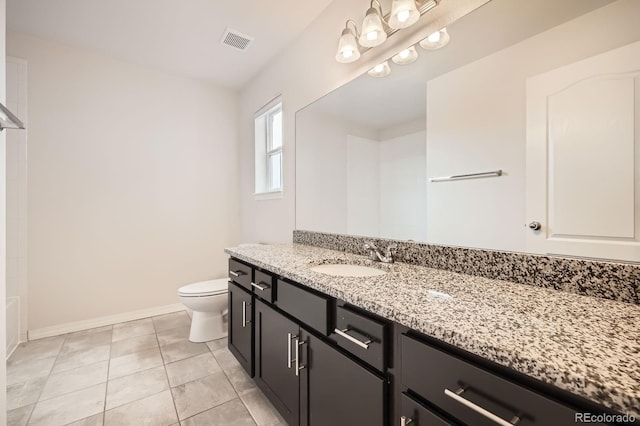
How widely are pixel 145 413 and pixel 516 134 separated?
218cm

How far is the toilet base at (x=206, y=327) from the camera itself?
2.26 m

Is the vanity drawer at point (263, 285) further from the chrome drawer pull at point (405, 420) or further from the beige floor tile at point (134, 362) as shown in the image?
the beige floor tile at point (134, 362)

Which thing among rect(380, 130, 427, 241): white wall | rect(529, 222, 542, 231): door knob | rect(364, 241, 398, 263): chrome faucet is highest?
rect(380, 130, 427, 241): white wall

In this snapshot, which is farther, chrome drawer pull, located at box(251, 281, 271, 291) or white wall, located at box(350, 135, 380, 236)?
white wall, located at box(350, 135, 380, 236)

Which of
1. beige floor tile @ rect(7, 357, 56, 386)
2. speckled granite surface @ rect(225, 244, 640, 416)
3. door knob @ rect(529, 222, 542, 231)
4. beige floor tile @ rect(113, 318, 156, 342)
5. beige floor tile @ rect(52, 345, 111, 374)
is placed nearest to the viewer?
speckled granite surface @ rect(225, 244, 640, 416)

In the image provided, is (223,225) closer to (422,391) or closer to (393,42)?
(393,42)

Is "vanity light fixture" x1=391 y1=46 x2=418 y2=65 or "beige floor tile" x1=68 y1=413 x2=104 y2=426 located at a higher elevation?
"vanity light fixture" x1=391 y1=46 x2=418 y2=65

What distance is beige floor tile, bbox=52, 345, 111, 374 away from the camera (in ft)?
6.16

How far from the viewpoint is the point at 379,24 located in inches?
55.6

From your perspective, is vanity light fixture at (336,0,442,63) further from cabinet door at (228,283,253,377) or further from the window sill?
cabinet door at (228,283,253,377)

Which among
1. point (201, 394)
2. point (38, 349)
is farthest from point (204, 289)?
point (38, 349)

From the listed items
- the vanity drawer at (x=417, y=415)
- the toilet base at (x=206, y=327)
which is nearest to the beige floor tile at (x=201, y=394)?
the toilet base at (x=206, y=327)

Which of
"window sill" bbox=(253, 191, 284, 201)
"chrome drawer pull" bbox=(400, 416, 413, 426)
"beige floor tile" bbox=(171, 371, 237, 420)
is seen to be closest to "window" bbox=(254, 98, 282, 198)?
"window sill" bbox=(253, 191, 284, 201)

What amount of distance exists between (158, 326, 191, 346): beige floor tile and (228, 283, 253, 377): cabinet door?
2.33ft
